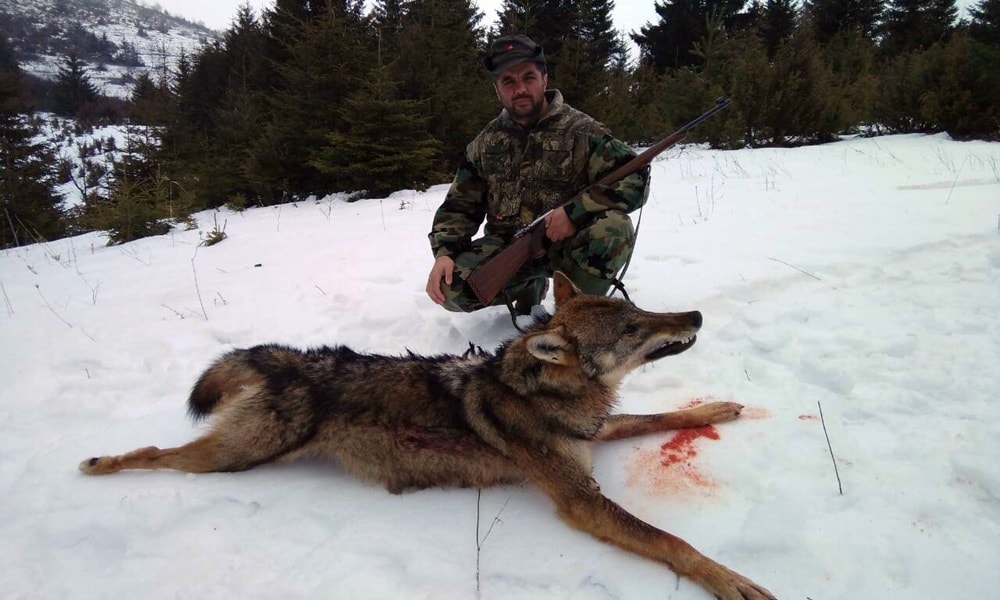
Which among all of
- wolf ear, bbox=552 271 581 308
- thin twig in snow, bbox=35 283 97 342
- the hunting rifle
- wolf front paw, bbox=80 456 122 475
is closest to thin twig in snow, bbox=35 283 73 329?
thin twig in snow, bbox=35 283 97 342

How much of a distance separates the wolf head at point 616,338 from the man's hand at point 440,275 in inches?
53.3

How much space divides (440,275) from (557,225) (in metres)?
1.00

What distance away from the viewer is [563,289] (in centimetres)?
303

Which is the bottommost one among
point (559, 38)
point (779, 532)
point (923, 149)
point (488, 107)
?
point (779, 532)

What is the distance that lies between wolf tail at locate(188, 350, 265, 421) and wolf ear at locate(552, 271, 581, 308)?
1.84 metres

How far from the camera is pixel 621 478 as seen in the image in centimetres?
253

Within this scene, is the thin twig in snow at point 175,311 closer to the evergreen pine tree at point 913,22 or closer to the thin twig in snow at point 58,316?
the thin twig in snow at point 58,316

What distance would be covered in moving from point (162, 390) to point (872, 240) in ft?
21.8

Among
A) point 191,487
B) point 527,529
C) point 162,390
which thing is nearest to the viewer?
point 527,529

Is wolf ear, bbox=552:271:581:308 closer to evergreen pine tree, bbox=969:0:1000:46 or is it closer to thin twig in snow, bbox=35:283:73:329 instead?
thin twig in snow, bbox=35:283:73:329

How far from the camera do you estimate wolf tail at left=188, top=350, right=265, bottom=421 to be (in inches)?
111

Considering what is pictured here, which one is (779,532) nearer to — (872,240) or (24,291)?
(872,240)

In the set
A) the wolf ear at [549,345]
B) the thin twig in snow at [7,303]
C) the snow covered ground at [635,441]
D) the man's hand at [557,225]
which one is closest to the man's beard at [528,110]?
the man's hand at [557,225]

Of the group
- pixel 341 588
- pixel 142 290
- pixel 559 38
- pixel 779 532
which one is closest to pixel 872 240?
pixel 779 532
